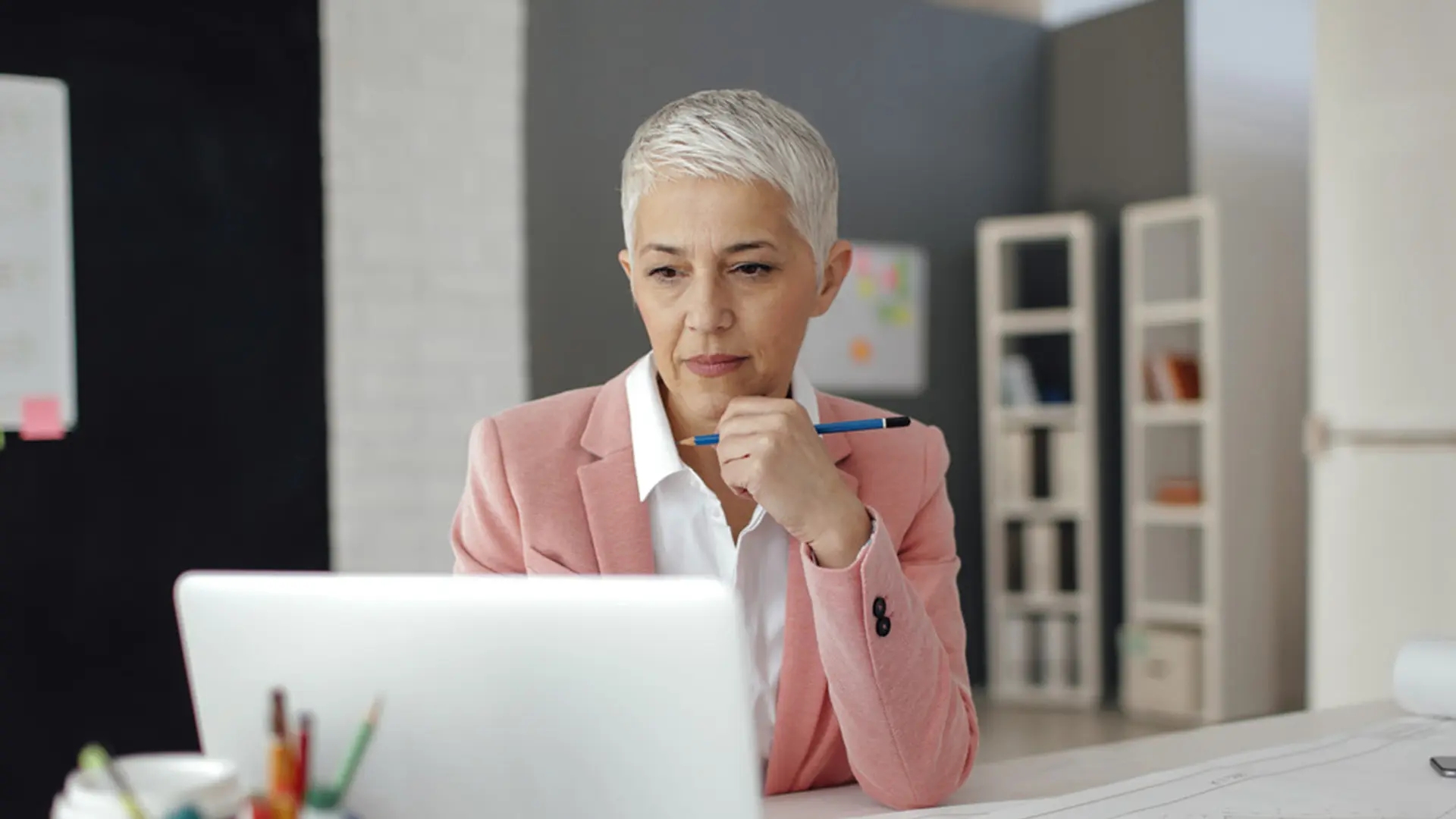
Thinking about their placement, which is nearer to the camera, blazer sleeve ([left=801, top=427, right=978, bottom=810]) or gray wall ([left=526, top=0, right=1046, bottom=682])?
blazer sleeve ([left=801, top=427, right=978, bottom=810])

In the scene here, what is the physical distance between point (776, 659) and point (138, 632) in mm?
2544

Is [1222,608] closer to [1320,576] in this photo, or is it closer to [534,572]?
[1320,576]

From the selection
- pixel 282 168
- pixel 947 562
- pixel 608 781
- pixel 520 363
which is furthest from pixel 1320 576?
pixel 608 781

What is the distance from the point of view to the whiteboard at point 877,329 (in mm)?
5387

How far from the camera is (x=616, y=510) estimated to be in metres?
1.39

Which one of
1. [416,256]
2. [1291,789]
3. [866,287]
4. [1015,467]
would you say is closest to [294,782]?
[1291,789]

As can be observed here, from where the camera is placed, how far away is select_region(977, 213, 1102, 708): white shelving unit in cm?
540

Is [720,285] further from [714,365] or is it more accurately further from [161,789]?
[161,789]

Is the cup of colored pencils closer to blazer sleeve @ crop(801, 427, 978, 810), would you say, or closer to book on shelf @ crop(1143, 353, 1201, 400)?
blazer sleeve @ crop(801, 427, 978, 810)

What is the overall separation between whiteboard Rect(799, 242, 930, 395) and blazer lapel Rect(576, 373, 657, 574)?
3.87 meters

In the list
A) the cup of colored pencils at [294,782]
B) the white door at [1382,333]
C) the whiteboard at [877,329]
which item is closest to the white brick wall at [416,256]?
the whiteboard at [877,329]

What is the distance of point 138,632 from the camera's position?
3.44 meters

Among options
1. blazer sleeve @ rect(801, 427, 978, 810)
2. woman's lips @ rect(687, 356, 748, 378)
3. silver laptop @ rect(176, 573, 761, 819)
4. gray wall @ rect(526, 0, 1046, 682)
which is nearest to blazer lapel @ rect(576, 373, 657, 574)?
woman's lips @ rect(687, 356, 748, 378)

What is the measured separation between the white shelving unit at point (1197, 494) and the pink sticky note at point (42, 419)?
147 inches
